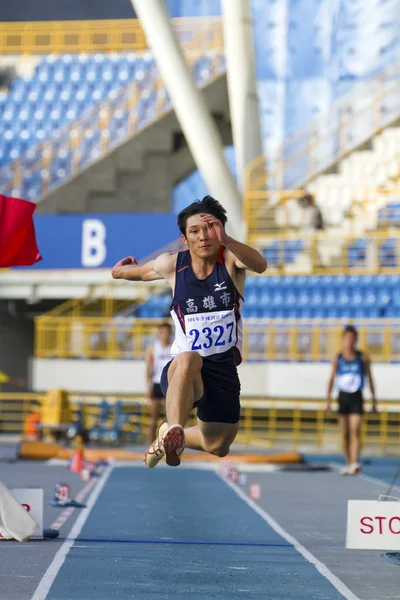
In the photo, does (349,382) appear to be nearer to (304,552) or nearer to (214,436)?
(304,552)

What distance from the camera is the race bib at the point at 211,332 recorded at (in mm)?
6438

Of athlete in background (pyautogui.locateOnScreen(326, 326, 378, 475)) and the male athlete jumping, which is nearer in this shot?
the male athlete jumping

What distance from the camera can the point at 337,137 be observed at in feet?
90.7

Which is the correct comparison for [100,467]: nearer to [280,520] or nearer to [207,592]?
[280,520]

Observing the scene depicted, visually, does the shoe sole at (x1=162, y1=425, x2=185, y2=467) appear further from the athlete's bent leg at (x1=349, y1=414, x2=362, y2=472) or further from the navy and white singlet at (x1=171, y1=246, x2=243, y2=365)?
the athlete's bent leg at (x1=349, y1=414, x2=362, y2=472)

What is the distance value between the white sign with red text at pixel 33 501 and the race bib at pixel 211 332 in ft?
4.29

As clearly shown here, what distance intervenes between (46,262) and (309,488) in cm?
1401

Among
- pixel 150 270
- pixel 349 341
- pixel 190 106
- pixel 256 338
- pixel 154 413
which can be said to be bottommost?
pixel 154 413

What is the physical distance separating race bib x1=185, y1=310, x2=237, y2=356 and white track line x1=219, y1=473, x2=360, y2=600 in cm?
127

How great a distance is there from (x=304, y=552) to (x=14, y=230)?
101 inches

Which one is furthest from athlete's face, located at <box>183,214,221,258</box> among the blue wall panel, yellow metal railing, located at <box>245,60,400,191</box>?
yellow metal railing, located at <box>245,60,400,191</box>

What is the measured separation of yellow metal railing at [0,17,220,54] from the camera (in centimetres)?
3272

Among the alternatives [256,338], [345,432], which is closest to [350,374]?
[345,432]

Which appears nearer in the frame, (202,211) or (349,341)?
(202,211)
